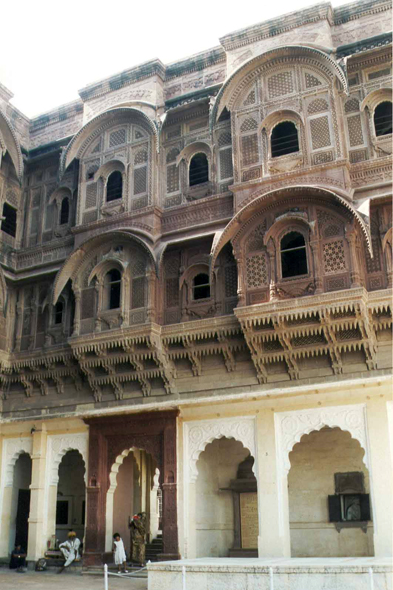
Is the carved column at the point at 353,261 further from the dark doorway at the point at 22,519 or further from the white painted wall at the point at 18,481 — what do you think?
the dark doorway at the point at 22,519

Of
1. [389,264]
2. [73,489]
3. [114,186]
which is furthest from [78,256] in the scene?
[389,264]

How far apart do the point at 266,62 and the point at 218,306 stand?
6.23 meters

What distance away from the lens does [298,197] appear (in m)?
14.8

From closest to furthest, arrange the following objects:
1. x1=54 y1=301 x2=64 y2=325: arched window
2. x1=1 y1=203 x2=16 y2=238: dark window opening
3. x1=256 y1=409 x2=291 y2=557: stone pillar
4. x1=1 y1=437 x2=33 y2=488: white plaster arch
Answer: x1=256 y1=409 x2=291 y2=557: stone pillar, x1=1 y1=437 x2=33 y2=488: white plaster arch, x1=54 y1=301 x2=64 y2=325: arched window, x1=1 y1=203 x2=16 y2=238: dark window opening

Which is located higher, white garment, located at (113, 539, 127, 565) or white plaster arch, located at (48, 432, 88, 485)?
white plaster arch, located at (48, 432, 88, 485)

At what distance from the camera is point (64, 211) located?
1941 centimetres

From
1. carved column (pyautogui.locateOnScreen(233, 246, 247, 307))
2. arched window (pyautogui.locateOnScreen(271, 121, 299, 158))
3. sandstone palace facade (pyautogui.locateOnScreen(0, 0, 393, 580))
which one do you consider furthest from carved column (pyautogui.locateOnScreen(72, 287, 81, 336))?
arched window (pyautogui.locateOnScreen(271, 121, 299, 158))

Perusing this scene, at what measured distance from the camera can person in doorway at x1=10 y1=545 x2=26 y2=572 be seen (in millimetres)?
16172

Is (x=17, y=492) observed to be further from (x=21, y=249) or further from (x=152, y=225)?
(x=152, y=225)

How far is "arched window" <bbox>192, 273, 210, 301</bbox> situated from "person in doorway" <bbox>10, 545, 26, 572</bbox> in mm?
7693

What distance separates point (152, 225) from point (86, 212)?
7.88 feet

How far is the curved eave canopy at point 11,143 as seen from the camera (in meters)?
18.6

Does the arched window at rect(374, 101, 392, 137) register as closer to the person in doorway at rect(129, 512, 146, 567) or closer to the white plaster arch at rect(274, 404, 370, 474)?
the white plaster arch at rect(274, 404, 370, 474)

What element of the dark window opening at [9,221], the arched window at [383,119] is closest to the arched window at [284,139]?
the arched window at [383,119]
